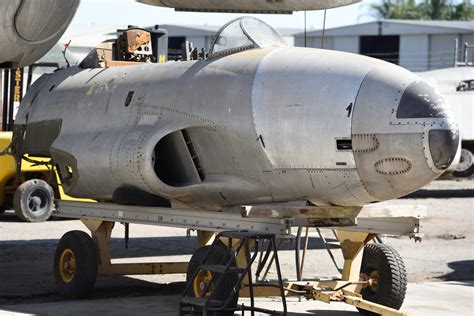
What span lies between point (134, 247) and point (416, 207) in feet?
21.7

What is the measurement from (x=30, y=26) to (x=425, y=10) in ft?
186

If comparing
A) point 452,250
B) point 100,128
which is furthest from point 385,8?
point 100,128

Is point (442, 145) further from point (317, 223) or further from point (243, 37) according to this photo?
point (243, 37)

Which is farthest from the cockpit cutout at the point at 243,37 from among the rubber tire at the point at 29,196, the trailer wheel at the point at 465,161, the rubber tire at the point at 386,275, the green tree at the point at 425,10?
the green tree at the point at 425,10

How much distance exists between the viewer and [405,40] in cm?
4478

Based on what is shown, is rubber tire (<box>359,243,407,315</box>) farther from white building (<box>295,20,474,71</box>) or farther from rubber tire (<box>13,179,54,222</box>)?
white building (<box>295,20,474,71</box>)

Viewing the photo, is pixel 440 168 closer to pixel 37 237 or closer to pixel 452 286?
pixel 452 286

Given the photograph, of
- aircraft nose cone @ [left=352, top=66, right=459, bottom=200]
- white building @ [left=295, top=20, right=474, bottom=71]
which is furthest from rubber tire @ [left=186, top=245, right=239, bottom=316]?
white building @ [left=295, top=20, right=474, bottom=71]

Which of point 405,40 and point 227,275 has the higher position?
point 405,40

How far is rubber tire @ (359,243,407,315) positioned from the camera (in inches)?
429

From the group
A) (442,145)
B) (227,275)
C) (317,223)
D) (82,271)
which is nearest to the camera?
(442,145)

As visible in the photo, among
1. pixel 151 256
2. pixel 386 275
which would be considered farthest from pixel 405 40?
pixel 386 275

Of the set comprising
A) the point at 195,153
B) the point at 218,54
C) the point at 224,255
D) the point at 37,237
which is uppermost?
the point at 218,54

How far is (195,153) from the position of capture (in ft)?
37.0
